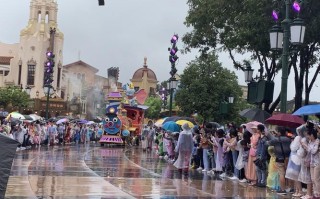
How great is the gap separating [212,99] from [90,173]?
105ft

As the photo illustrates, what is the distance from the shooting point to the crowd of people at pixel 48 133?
1078 inches

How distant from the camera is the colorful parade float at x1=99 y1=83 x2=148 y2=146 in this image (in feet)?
120

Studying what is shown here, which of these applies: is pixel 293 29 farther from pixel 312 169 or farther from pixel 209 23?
pixel 209 23

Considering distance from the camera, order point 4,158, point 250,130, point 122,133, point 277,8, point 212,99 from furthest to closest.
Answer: point 212,99 < point 122,133 < point 277,8 < point 250,130 < point 4,158

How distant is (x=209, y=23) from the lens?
24453 millimetres

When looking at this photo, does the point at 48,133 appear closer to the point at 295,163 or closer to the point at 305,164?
the point at 295,163

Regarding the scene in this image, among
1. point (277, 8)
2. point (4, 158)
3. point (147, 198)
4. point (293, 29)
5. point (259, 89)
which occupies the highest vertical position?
point (277, 8)

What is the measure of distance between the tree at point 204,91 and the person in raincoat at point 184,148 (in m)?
28.0

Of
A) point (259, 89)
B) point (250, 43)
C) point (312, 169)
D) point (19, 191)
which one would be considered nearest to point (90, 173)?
point (19, 191)

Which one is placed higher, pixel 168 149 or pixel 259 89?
pixel 259 89

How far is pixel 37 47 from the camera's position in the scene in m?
78.9

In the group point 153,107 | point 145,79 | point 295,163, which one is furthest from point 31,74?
point 295,163

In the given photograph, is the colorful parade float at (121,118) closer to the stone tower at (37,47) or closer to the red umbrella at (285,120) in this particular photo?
the red umbrella at (285,120)

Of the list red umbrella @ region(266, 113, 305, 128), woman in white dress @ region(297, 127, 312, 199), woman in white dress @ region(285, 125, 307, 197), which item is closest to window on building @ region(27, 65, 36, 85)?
red umbrella @ region(266, 113, 305, 128)
